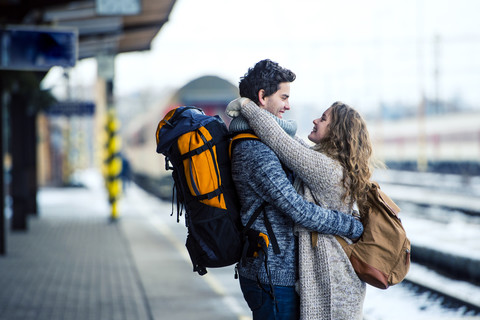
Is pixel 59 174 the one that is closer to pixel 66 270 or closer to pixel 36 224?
pixel 36 224

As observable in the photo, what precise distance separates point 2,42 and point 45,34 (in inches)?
17.7

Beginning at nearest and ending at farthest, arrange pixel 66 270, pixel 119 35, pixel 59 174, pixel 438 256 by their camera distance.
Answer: pixel 66 270
pixel 438 256
pixel 119 35
pixel 59 174

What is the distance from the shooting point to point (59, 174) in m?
31.0

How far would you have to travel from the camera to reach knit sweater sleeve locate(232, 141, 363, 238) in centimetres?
231

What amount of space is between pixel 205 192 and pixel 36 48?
15.2 feet

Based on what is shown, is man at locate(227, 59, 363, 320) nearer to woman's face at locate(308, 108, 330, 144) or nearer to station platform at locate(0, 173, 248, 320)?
woman's face at locate(308, 108, 330, 144)

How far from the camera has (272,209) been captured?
2.44 metres

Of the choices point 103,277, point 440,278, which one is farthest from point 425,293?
point 103,277

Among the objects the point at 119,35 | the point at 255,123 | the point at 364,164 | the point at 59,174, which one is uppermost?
the point at 119,35

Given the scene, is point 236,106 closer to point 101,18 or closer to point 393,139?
point 101,18

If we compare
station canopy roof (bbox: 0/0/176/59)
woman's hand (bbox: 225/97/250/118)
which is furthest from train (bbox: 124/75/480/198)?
woman's hand (bbox: 225/97/250/118)

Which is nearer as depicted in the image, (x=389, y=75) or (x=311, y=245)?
(x=311, y=245)

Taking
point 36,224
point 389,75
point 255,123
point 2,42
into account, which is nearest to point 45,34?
point 2,42

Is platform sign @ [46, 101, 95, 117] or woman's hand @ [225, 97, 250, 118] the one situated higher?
platform sign @ [46, 101, 95, 117]
